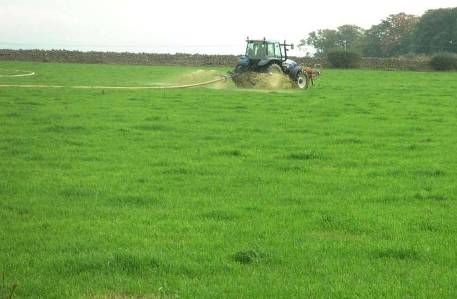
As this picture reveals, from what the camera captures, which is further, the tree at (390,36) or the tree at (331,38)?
the tree at (331,38)

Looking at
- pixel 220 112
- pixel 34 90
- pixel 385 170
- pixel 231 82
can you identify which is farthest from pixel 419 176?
pixel 231 82

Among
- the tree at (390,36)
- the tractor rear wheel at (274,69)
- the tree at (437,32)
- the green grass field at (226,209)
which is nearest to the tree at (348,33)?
the tree at (390,36)

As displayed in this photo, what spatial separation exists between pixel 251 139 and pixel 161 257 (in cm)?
858

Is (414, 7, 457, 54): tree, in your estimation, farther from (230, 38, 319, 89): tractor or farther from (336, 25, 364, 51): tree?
(230, 38, 319, 89): tractor

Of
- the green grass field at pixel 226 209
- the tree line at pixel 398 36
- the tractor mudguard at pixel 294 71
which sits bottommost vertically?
the green grass field at pixel 226 209

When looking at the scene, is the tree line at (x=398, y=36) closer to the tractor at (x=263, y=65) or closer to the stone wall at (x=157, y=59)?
the stone wall at (x=157, y=59)

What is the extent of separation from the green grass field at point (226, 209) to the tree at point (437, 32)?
87851mm

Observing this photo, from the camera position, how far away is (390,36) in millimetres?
115562

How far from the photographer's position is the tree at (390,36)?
11325 centimetres

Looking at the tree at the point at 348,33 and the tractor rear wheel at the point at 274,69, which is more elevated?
the tree at the point at 348,33

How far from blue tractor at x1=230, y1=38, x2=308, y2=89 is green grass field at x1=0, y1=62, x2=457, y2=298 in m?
13.6

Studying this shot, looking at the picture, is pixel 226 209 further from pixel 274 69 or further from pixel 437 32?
pixel 437 32

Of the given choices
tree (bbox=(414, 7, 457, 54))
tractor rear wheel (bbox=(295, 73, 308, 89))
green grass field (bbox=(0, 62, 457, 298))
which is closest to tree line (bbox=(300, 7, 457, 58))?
tree (bbox=(414, 7, 457, 54))

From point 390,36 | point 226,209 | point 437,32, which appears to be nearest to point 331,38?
point 390,36
